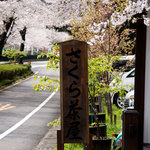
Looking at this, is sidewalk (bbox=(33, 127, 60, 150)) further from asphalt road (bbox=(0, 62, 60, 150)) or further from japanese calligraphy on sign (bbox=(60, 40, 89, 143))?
japanese calligraphy on sign (bbox=(60, 40, 89, 143))

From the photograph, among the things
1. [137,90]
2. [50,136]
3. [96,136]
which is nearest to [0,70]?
[50,136]

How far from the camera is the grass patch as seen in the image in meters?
19.5

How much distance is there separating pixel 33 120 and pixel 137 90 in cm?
590

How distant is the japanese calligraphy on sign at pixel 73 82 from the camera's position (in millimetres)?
4020

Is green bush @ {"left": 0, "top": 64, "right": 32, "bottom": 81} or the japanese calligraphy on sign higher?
the japanese calligraphy on sign

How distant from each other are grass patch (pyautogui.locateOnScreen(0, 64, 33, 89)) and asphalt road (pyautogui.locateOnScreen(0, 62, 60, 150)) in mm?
2798

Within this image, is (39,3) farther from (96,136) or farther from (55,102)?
(96,136)

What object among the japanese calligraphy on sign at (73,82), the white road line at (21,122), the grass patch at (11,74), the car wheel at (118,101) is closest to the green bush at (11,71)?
the grass patch at (11,74)

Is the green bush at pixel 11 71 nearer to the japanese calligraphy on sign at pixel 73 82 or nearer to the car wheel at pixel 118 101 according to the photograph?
the car wheel at pixel 118 101

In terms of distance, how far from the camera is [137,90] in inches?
194

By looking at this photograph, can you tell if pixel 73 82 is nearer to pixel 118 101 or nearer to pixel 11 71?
pixel 118 101

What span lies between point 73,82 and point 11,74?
717 inches

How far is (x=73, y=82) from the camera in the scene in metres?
4.02

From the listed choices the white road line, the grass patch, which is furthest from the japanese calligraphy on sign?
the grass patch
